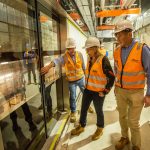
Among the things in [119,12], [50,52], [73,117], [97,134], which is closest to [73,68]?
[50,52]

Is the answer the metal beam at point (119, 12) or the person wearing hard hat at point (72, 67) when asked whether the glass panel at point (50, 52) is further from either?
the metal beam at point (119, 12)

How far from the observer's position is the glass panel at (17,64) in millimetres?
1523

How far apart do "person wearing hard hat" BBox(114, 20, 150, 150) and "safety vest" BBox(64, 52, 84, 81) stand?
0.93 meters

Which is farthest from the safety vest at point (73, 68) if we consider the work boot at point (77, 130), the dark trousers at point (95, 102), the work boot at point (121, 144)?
the work boot at point (121, 144)

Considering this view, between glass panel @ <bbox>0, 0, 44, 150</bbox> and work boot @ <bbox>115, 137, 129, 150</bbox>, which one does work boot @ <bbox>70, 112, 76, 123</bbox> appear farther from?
work boot @ <bbox>115, 137, 129, 150</bbox>

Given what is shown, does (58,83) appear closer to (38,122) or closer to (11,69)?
(38,122)

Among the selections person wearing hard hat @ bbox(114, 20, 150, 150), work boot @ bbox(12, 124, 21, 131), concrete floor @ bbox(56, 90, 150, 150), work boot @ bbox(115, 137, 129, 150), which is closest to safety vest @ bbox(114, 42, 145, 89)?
person wearing hard hat @ bbox(114, 20, 150, 150)

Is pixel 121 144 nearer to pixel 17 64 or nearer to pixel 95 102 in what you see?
pixel 95 102

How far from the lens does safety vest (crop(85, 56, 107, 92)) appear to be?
2150 millimetres

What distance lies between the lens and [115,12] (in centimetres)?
478

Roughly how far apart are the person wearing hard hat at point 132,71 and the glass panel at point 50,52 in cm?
105

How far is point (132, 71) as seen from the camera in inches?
71.9

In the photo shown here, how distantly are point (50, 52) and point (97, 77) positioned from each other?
935 mm

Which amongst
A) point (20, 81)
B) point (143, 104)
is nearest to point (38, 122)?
point (20, 81)
